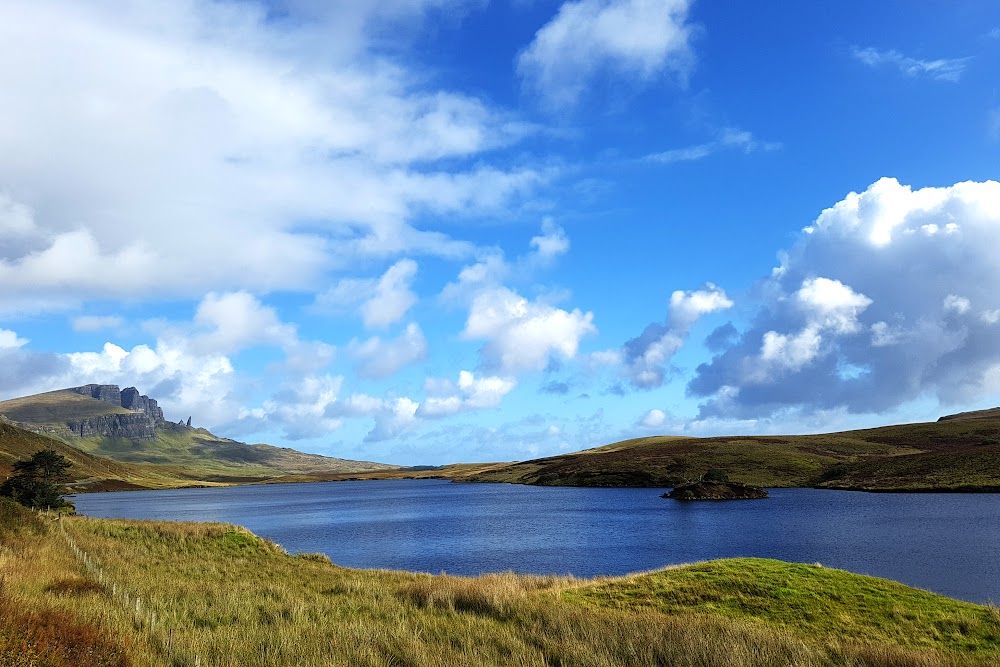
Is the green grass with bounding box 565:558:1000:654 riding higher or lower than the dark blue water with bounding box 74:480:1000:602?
higher

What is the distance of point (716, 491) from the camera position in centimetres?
11444

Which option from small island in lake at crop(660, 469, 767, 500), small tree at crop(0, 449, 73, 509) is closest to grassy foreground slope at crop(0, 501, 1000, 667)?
small tree at crop(0, 449, 73, 509)

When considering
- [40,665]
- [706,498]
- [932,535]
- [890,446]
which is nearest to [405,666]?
[40,665]

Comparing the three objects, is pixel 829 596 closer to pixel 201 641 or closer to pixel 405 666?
pixel 405 666

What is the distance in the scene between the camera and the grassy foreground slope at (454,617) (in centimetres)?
1370

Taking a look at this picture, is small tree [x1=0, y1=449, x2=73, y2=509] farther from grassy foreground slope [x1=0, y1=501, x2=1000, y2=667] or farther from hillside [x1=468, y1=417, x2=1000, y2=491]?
hillside [x1=468, y1=417, x2=1000, y2=491]

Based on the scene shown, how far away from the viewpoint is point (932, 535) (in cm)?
5712

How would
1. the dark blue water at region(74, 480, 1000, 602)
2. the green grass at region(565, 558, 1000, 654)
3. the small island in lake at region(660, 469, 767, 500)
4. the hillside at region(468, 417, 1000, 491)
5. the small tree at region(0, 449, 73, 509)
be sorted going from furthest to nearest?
the hillside at region(468, 417, 1000, 491) < the small island in lake at region(660, 469, 767, 500) < the small tree at region(0, 449, 73, 509) < the dark blue water at region(74, 480, 1000, 602) < the green grass at region(565, 558, 1000, 654)

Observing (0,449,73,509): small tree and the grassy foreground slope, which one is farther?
(0,449,73,509): small tree

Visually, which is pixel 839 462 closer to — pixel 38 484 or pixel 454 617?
pixel 38 484

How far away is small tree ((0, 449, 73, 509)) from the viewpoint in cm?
6694

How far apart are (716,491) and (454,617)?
105 metres

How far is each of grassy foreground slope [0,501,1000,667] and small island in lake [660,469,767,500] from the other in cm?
8815

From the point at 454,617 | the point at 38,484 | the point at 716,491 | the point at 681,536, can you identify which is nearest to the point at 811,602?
the point at 454,617
